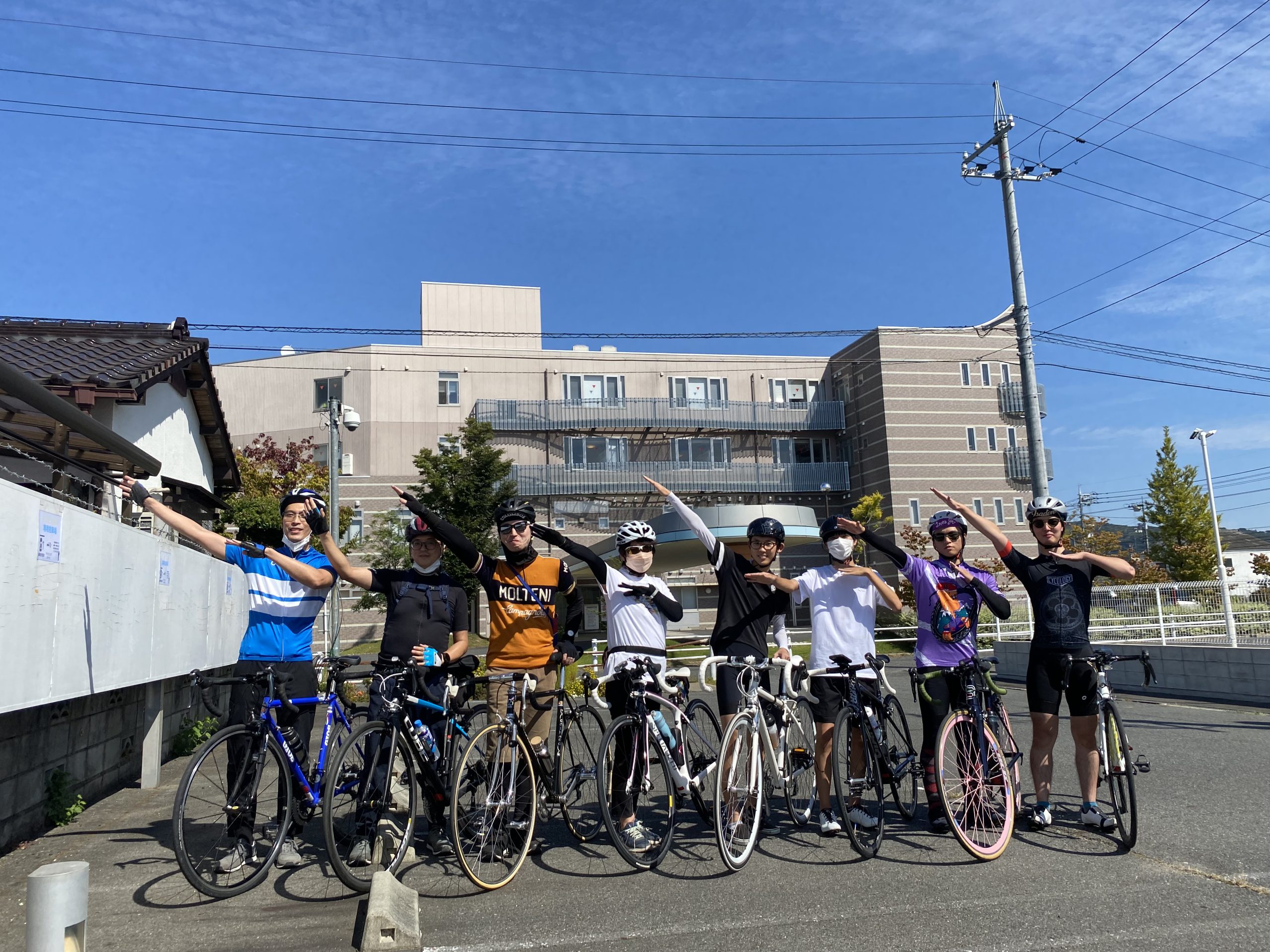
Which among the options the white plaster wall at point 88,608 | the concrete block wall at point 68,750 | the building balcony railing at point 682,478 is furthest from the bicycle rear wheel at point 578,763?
the building balcony railing at point 682,478

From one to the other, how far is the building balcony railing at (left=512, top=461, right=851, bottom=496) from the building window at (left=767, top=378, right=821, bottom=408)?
3.94 m

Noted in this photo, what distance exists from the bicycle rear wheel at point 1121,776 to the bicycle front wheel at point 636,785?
106 inches

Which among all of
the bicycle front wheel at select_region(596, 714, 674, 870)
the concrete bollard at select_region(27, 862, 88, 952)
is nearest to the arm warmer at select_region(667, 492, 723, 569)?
the bicycle front wheel at select_region(596, 714, 674, 870)

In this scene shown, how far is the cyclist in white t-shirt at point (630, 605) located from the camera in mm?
5672

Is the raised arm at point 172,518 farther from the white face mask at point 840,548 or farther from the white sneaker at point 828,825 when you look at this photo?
the white sneaker at point 828,825

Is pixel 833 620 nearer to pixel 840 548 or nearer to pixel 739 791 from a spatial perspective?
pixel 840 548

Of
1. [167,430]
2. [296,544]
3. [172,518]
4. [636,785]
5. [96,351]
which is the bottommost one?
[636,785]

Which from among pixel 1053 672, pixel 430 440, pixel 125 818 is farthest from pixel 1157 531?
pixel 125 818

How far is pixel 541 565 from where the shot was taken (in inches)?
233

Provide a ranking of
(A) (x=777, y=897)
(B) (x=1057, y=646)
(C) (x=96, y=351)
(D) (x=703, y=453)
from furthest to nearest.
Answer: (D) (x=703, y=453)
(C) (x=96, y=351)
(B) (x=1057, y=646)
(A) (x=777, y=897)

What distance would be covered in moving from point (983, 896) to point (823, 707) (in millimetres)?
1512

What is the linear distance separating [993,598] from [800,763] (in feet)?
5.49

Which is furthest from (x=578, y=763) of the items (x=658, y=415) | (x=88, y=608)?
(x=658, y=415)

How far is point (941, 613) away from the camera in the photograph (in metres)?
6.00
